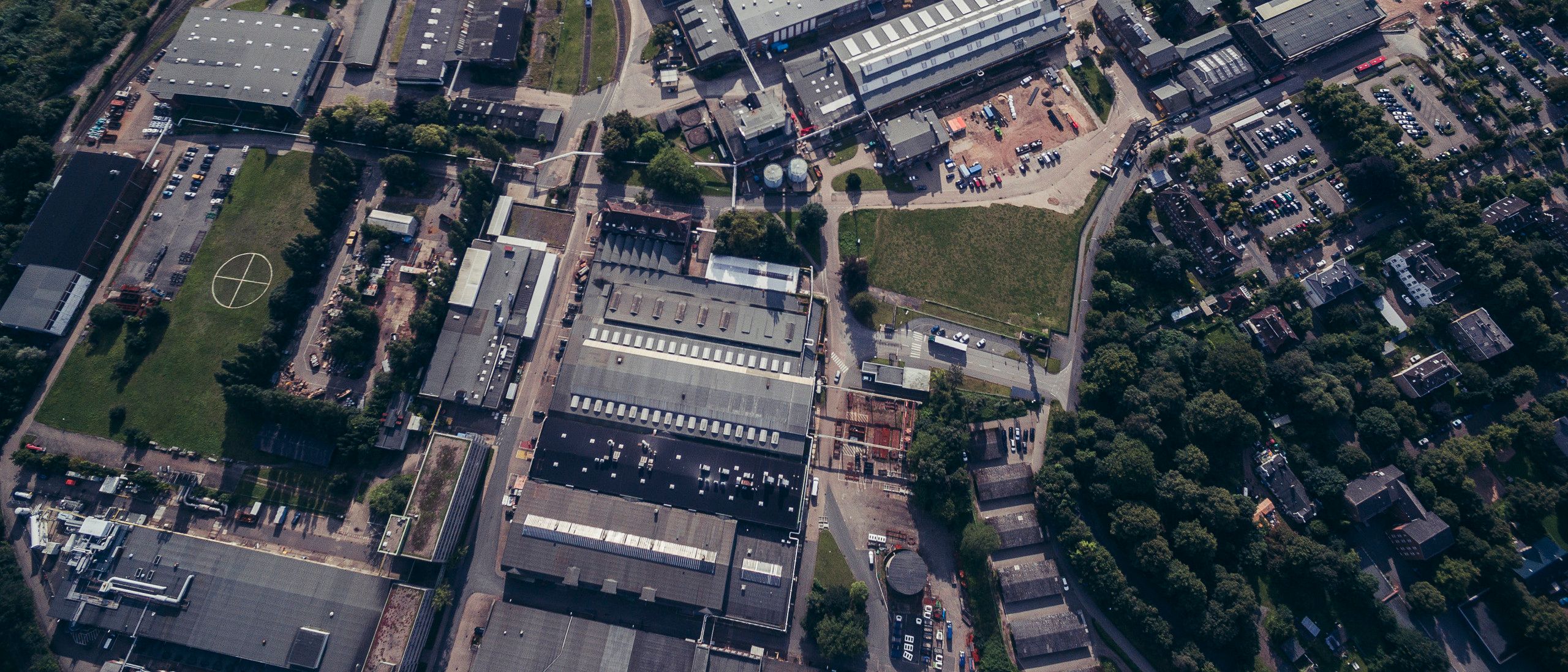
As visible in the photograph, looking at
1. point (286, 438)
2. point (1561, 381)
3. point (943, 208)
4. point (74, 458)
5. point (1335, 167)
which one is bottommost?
point (74, 458)

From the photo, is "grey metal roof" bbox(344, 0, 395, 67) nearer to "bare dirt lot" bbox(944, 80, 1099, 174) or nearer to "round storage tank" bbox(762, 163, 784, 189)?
"round storage tank" bbox(762, 163, 784, 189)

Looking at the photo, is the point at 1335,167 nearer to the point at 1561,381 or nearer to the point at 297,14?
the point at 1561,381

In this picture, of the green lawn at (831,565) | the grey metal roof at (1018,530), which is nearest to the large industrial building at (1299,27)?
the grey metal roof at (1018,530)

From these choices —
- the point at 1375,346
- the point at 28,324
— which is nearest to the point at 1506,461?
the point at 1375,346

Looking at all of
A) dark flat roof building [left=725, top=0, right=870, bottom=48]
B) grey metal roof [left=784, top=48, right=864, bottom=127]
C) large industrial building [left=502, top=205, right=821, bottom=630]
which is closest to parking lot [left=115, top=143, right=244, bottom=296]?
large industrial building [left=502, top=205, right=821, bottom=630]

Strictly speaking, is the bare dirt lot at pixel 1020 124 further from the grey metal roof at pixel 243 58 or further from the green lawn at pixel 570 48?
the grey metal roof at pixel 243 58

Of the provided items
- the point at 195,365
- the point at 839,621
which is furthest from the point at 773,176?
the point at 195,365

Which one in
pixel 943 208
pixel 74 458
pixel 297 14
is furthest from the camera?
pixel 297 14
